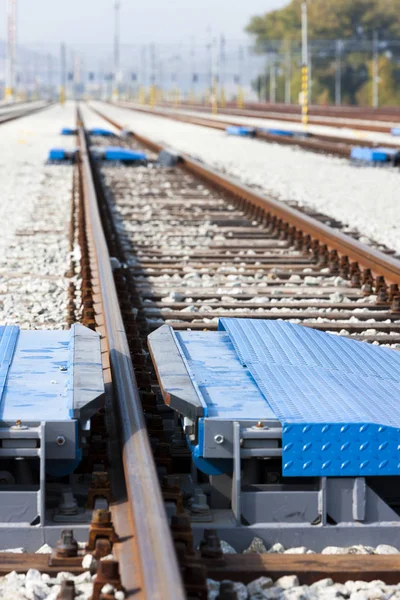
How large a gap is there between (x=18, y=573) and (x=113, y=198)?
1163 centimetres

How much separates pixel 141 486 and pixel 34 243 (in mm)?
7501

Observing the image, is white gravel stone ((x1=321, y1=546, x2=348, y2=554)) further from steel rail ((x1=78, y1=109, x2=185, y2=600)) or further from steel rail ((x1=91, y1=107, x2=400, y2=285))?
steel rail ((x1=91, y1=107, x2=400, y2=285))

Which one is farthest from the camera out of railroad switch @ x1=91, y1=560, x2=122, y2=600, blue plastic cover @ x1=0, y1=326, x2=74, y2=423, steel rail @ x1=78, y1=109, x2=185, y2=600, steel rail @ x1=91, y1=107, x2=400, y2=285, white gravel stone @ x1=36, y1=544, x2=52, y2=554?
steel rail @ x1=91, y1=107, x2=400, y2=285

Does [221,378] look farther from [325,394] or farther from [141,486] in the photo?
[141,486]

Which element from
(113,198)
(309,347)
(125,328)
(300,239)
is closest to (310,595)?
(309,347)

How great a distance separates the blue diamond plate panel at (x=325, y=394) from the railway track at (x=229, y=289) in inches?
8.6

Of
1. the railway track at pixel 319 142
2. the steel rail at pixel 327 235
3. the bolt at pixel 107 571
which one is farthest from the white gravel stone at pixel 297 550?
the railway track at pixel 319 142

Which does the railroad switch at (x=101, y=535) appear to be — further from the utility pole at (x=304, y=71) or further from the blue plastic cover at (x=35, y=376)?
the utility pole at (x=304, y=71)

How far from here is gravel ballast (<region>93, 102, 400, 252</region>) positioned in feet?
42.5

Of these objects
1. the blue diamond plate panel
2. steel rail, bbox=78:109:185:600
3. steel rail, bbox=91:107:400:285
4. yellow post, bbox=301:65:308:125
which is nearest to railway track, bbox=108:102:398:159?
yellow post, bbox=301:65:308:125

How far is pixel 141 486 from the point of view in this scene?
10.6 ft

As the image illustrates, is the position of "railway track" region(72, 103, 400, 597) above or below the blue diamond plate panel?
below

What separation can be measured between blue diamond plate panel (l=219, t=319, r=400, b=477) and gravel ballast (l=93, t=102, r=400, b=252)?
Answer: 534 centimetres

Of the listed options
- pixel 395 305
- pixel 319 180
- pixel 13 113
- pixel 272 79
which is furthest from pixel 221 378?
pixel 272 79
